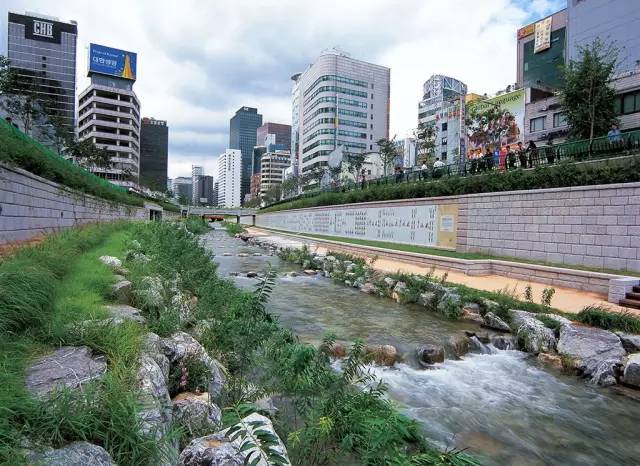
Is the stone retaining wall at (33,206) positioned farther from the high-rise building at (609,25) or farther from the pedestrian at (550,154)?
the high-rise building at (609,25)

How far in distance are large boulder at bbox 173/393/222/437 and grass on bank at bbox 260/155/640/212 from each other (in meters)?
14.9

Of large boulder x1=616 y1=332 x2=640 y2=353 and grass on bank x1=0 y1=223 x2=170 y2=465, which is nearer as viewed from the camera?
grass on bank x1=0 y1=223 x2=170 y2=465

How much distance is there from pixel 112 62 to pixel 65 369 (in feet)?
328

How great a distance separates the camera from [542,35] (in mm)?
55344

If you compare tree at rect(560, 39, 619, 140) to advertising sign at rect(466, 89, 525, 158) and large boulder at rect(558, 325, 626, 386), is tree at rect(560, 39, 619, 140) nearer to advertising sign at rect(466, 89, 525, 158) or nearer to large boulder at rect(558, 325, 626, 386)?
advertising sign at rect(466, 89, 525, 158)

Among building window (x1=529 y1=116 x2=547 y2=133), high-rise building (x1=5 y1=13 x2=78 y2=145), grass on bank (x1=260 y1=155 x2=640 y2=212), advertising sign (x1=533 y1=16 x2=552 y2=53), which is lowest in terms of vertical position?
grass on bank (x1=260 y1=155 x2=640 y2=212)

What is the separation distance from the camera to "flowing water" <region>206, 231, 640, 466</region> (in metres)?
4.92

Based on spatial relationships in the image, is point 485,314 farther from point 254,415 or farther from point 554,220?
point 254,415

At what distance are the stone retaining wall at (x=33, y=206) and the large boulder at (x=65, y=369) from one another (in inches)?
384

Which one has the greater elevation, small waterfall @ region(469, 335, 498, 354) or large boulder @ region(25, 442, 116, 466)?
large boulder @ region(25, 442, 116, 466)

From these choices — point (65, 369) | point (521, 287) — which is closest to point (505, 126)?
point (521, 287)

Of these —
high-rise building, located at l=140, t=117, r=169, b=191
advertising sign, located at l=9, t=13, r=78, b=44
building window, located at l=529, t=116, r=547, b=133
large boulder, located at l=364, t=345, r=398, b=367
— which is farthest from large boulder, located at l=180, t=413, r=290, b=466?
high-rise building, located at l=140, t=117, r=169, b=191

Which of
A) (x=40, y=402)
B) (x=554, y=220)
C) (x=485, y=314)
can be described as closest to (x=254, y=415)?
(x=40, y=402)

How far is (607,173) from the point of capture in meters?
13.4
